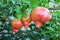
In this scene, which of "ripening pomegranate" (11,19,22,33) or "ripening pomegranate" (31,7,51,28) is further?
Result: "ripening pomegranate" (11,19,22,33)

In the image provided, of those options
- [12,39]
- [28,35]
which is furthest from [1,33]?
[28,35]

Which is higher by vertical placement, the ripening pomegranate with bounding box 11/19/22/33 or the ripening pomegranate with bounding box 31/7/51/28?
the ripening pomegranate with bounding box 31/7/51/28

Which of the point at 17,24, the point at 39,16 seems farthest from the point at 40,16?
the point at 17,24

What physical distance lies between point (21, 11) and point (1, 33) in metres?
1.63

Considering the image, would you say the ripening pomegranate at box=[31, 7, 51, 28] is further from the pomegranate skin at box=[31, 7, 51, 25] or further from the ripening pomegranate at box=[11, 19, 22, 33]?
the ripening pomegranate at box=[11, 19, 22, 33]

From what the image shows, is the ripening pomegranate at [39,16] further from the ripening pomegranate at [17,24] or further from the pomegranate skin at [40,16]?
the ripening pomegranate at [17,24]

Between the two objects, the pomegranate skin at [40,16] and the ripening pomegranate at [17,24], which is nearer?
the pomegranate skin at [40,16]

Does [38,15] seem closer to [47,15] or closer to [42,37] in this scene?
[47,15]

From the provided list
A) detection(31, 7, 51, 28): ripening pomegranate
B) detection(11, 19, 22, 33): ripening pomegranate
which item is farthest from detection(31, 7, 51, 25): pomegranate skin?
detection(11, 19, 22, 33): ripening pomegranate

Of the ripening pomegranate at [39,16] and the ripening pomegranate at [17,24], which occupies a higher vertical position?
the ripening pomegranate at [39,16]

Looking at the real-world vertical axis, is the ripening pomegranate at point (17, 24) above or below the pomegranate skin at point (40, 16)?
below

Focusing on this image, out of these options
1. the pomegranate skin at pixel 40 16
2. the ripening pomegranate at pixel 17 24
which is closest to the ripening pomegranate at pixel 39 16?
the pomegranate skin at pixel 40 16

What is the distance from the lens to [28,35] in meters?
2.47

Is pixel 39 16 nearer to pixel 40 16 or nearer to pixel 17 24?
pixel 40 16
